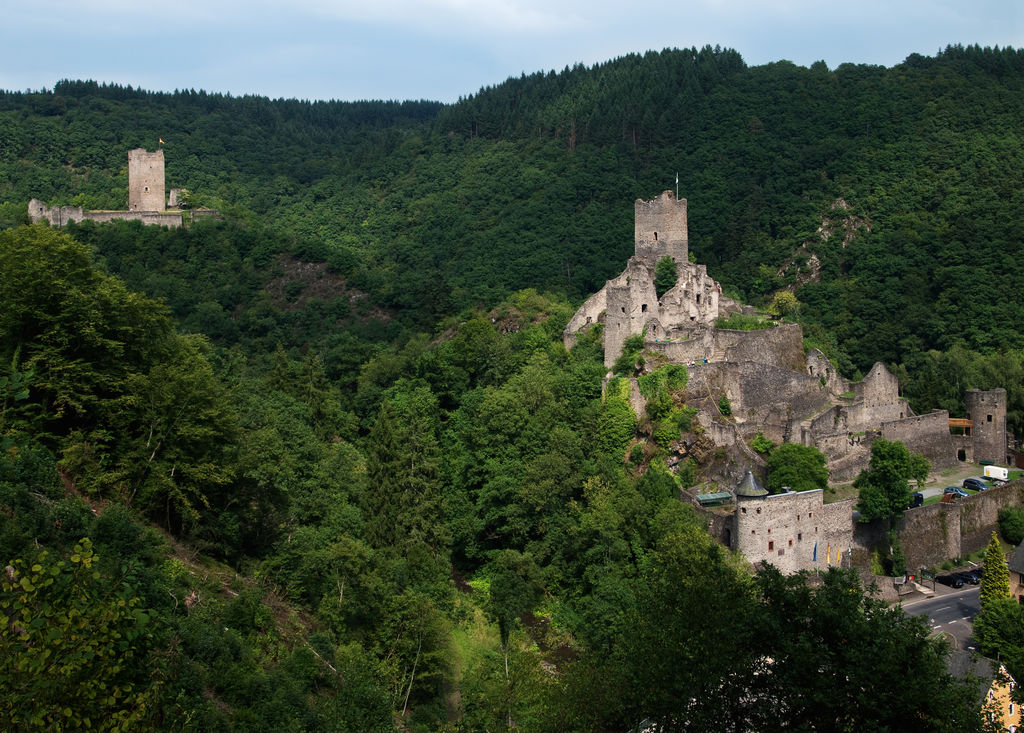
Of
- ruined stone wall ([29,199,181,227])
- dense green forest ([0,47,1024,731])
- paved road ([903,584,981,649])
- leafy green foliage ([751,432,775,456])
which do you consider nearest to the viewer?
dense green forest ([0,47,1024,731])

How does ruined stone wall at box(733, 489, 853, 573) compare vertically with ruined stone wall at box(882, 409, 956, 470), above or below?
below

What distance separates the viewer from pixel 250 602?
76.6 ft

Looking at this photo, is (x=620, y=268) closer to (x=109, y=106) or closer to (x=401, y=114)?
(x=109, y=106)

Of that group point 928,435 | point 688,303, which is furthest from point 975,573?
point 688,303

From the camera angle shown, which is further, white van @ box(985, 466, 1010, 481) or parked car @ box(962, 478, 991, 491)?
white van @ box(985, 466, 1010, 481)

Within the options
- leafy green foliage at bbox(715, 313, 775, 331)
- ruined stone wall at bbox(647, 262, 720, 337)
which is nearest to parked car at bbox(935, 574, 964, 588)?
leafy green foliage at bbox(715, 313, 775, 331)

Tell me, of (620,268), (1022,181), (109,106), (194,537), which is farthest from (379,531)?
(109,106)

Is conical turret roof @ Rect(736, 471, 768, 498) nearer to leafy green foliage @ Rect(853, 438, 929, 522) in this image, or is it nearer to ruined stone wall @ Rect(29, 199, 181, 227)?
leafy green foliage @ Rect(853, 438, 929, 522)

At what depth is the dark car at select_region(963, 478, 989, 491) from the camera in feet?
141

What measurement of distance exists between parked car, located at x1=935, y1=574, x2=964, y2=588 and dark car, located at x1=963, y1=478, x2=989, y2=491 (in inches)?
185

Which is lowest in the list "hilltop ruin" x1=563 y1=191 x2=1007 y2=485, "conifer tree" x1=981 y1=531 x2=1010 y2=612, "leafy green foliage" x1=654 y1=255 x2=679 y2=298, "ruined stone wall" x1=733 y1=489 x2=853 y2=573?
"conifer tree" x1=981 y1=531 x2=1010 y2=612

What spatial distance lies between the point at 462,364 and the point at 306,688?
30310 mm

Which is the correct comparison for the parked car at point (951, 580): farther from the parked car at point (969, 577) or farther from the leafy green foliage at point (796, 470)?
the leafy green foliage at point (796, 470)

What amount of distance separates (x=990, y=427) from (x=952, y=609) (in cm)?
1305
